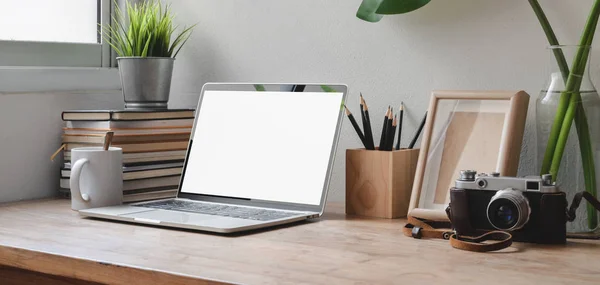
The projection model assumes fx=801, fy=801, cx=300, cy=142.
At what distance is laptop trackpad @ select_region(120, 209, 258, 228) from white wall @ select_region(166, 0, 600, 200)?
373mm

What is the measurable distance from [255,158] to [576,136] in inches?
21.2

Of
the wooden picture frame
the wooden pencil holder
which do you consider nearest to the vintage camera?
the wooden picture frame

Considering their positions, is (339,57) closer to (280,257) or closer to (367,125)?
(367,125)

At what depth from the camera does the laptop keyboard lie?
1256 mm

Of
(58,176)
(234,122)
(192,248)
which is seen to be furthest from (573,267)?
(58,176)

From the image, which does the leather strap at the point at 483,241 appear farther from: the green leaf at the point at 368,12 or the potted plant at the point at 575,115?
the green leaf at the point at 368,12

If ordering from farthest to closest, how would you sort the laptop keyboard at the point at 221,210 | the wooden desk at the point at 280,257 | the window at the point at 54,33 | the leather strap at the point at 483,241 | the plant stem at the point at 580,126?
the window at the point at 54,33 → the laptop keyboard at the point at 221,210 → the plant stem at the point at 580,126 → the leather strap at the point at 483,241 → the wooden desk at the point at 280,257

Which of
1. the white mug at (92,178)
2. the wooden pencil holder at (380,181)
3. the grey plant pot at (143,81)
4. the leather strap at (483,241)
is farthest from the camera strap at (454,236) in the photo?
the grey plant pot at (143,81)

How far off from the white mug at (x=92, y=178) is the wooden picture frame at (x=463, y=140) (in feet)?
1.69

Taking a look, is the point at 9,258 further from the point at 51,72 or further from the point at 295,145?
the point at 51,72

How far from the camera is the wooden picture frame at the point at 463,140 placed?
1201mm

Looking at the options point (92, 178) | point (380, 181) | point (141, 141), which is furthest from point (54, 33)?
point (380, 181)

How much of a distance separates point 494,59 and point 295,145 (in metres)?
0.36

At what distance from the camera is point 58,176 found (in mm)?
1615
